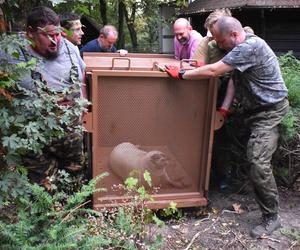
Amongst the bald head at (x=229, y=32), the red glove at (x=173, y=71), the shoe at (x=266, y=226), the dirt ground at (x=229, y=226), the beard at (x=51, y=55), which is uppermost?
the bald head at (x=229, y=32)

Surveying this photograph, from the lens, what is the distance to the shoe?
371cm

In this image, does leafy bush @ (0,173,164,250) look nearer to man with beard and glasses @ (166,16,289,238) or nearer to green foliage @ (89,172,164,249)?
green foliage @ (89,172,164,249)

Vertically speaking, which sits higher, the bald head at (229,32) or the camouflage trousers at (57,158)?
the bald head at (229,32)

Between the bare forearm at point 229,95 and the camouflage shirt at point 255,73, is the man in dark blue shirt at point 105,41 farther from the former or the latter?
the camouflage shirt at point 255,73

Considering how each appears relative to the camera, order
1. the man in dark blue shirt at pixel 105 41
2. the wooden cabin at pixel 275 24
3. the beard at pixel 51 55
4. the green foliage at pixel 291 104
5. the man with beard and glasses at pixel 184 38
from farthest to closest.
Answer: the wooden cabin at pixel 275 24 → the man in dark blue shirt at pixel 105 41 → the man with beard and glasses at pixel 184 38 → the green foliage at pixel 291 104 → the beard at pixel 51 55

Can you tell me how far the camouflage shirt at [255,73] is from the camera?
3.48 metres

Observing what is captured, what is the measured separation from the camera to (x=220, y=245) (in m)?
3.62

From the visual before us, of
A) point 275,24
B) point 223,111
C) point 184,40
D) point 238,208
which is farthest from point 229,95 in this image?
point 275,24

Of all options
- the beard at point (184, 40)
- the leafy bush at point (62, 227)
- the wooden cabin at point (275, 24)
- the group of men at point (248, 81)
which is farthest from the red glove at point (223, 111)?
the wooden cabin at point (275, 24)

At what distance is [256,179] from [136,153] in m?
1.06

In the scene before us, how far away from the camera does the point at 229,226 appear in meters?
3.90

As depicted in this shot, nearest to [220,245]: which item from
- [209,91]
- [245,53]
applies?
[209,91]

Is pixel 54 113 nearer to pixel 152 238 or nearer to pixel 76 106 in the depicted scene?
pixel 76 106

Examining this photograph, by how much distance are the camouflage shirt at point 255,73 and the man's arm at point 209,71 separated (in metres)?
0.04
